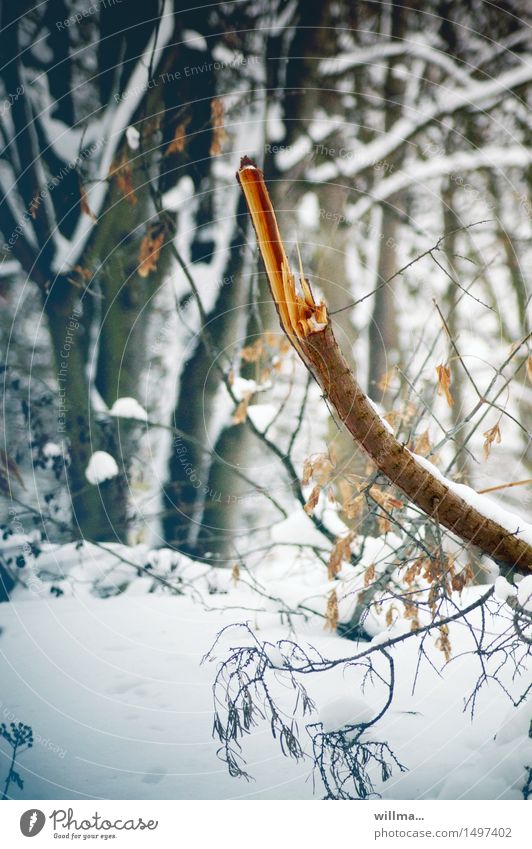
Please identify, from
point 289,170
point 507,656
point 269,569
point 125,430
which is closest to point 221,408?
point 125,430

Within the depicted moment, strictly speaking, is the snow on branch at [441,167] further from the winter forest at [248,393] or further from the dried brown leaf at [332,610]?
the dried brown leaf at [332,610]

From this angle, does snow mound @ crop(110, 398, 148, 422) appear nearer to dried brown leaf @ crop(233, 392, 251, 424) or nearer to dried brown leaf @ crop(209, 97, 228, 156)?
dried brown leaf @ crop(233, 392, 251, 424)

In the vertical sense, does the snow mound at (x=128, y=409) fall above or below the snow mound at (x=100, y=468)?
above

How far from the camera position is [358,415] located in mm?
906

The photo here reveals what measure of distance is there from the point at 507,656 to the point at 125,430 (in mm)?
976

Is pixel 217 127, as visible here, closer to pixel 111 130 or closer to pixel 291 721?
pixel 111 130

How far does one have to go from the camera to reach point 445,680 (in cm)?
111

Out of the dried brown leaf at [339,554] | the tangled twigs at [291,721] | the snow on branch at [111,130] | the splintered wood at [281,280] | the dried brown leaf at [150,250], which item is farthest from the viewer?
the dried brown leaf at [150,250]

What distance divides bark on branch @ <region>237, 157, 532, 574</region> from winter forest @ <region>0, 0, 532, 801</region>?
2 cm

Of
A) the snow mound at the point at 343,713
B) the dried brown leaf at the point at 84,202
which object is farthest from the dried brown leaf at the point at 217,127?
the snow mound at the point at 343,713

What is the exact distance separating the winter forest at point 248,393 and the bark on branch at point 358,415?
0.02 meters

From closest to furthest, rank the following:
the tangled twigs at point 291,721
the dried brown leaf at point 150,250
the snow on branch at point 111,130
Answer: the tangled twigs at point 291,721
the snow on branch at point 111,130
the dried brown leaf at point 150,250

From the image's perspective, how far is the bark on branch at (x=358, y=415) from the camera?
2.91 ft

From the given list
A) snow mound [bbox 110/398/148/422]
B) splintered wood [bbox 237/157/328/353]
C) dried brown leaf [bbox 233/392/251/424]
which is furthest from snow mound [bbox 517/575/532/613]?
snow mound [bbox 110/398/148/422]
